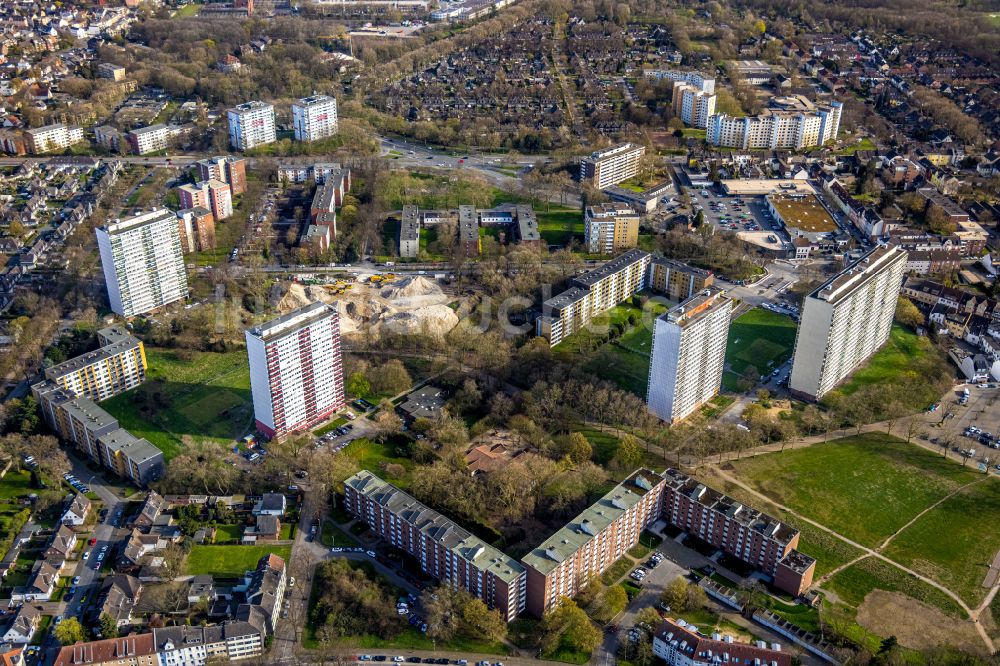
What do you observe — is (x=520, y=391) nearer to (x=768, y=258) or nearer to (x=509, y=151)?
(x=768, y=258)

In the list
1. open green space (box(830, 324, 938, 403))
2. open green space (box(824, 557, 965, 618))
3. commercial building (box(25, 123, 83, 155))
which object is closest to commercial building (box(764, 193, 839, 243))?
open green space (box(830, 324, 938, 403))

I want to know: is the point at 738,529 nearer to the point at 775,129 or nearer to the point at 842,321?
the point at 842,321

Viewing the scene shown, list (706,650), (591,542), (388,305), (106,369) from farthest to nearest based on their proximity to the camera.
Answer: (388,305)
(106,369)
(591,542)
(706,650)

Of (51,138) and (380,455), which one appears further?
(51,138)

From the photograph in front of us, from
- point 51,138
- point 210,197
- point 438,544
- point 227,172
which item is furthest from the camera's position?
point 51,138

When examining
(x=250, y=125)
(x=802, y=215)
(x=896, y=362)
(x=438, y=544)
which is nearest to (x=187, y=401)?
(x=438, y=544)

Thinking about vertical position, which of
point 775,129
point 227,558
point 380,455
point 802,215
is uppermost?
point 775,129
